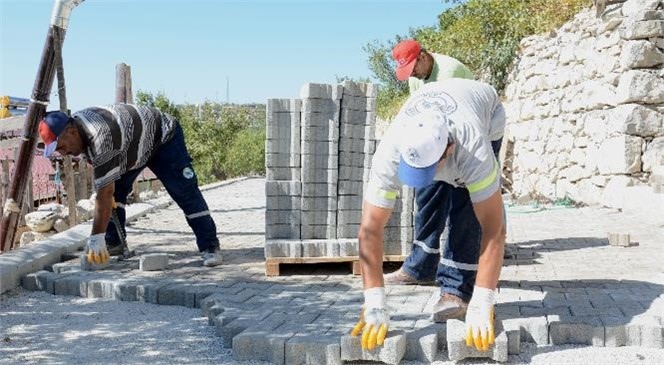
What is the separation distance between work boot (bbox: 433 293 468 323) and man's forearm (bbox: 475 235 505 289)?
333 mm

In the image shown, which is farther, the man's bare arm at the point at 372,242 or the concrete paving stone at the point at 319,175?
the concrete paving stone at the point at 319,175

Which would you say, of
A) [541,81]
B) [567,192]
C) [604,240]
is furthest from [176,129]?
[541,81]

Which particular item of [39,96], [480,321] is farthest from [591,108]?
[480,321]

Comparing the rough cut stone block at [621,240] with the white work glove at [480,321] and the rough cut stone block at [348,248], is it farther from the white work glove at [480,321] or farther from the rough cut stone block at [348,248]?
the white work glove at [480,321]

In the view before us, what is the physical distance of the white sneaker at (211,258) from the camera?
5.33 m

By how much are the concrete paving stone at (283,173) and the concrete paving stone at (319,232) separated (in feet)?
1.19

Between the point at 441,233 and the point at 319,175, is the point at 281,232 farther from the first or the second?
the point at 441,233

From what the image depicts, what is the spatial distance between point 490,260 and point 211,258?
2.72m

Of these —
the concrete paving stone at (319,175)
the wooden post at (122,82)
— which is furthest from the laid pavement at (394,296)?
the wooden post at (122,82)

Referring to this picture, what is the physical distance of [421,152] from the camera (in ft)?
9.14

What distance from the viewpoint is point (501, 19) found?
534 inches

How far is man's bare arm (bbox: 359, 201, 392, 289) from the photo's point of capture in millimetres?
3150

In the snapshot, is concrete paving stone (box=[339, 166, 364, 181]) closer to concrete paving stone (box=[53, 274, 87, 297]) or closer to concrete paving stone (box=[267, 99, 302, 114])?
concrete paving stone (box=[267, 99, 302, 114])

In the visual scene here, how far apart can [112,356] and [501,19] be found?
11.7 meters
